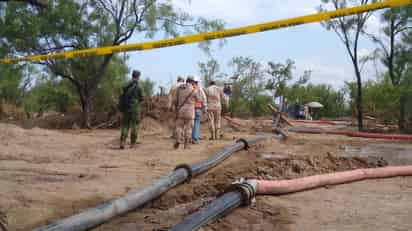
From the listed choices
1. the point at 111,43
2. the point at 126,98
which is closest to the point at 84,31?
the point at 111,43

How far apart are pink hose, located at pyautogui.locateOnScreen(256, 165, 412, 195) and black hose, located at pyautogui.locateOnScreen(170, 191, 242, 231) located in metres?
0.58

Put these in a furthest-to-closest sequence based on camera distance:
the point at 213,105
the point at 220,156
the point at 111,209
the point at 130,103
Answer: the point at 213,105, the point at 130,103, the point at 220,156, the point at 111,209

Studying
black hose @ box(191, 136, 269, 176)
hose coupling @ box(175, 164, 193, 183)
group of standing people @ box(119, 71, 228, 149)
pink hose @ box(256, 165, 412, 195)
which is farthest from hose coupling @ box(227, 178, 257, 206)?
group of standing people @ box(119, 71, 228, 149)

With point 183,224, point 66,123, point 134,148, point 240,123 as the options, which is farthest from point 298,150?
point 66,123

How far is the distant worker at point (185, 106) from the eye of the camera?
10188 mm

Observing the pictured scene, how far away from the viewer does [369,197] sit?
534cm

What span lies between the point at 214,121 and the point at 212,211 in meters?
9.28

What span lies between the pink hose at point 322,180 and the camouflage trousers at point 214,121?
638cm

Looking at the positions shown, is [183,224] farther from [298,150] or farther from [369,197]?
[298,150]

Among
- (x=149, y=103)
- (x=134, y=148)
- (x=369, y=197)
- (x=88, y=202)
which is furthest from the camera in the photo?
(x=149, y=103)

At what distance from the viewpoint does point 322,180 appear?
229 inches

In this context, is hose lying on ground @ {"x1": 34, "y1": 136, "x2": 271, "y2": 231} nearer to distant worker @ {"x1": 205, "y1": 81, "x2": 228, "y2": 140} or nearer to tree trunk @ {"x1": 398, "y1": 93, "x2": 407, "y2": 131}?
distant worker @ {"x1": 205, "y1": 81, "x2": 228, "y2": 140}

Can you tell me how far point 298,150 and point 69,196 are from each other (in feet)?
20.9

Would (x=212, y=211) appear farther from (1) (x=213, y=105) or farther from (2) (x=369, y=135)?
(2) (x=369, y=135)
